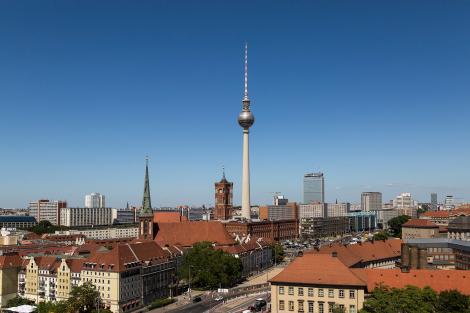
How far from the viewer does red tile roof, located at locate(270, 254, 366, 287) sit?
261 feet

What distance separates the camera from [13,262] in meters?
126

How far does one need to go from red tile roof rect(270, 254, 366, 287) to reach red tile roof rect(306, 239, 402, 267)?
886 inches

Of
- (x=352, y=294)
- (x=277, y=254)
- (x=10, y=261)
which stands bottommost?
(x=277, y=254)

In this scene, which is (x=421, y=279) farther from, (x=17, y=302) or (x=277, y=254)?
(x=277, y=254)

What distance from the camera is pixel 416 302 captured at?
225 feet

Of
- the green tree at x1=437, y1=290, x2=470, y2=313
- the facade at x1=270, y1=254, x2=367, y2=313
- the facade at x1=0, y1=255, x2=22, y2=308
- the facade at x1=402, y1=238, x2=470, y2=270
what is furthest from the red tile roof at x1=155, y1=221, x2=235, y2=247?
the green tree at x1=437, y1=290, x2=470, y2=313

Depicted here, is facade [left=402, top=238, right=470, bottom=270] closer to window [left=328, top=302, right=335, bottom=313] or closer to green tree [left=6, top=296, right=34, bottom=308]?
window [left=328, top=302, right=335, bottom=313]

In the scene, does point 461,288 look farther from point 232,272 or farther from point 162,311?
point 232,272

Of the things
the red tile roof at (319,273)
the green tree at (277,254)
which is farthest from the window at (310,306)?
the green tree at (277,254)

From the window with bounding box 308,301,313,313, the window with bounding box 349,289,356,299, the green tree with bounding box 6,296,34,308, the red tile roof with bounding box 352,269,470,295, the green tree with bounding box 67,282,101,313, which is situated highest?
the red tile roof with bounding box 352,269,470,295

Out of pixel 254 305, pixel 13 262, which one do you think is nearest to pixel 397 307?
pixel 254 305

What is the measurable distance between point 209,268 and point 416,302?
69996 mm

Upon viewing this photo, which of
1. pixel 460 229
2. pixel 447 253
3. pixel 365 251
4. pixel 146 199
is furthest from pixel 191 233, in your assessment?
pixel 460 229

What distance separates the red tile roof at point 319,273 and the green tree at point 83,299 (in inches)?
1573
